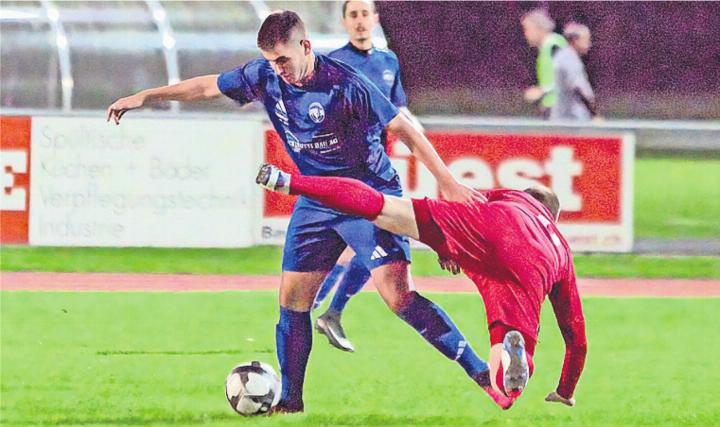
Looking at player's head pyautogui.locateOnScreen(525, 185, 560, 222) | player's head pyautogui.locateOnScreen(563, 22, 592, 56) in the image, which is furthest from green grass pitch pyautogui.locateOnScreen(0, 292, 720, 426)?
player's head pyautogui.locateOnScreen(563, 22, 592, 56)

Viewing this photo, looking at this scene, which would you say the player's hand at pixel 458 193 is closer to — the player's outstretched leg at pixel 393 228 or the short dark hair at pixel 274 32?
the player's outstretched leg at pixel 393 228

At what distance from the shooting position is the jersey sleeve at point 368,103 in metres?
7.05

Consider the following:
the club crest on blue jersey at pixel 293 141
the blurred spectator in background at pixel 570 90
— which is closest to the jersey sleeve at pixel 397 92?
the club crest on blue jersey at pixel 293 141

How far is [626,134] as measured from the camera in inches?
542

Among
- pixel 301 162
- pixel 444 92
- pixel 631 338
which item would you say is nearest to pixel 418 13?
pixel 444 92

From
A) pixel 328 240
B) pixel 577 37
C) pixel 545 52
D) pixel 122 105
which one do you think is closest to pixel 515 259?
pixel 328 240

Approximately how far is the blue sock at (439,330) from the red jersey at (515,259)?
0.24 m

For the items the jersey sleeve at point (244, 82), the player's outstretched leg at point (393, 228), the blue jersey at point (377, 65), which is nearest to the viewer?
the player's outstretched leg at point (393, 228)

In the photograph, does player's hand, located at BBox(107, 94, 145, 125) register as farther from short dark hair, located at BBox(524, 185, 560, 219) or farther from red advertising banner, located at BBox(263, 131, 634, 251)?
red advertising banner, located at BBox(263, 131, 634, 251)

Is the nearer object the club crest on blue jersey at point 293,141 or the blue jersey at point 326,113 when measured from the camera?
the blue jersey at point 326,113

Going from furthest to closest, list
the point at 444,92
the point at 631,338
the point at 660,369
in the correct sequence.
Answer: the point at 444,92
the point at 631,338
the point at 660,369

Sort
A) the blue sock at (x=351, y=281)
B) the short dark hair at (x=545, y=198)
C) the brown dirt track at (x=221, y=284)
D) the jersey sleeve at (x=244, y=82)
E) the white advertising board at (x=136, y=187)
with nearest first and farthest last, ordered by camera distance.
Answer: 1. the jersey sleeve at (x=244, y=82)
2. the short dark hair at (x=545, y=198)
3. the blue sock at (x=351, y=281)
4. the brown dirt track at (x=221, y=284)
5. the white advertising board at (x=136, y=187)

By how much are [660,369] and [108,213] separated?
5894 mm

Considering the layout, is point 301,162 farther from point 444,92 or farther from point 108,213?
point 444,92
